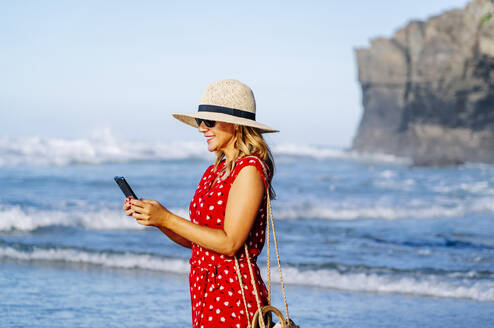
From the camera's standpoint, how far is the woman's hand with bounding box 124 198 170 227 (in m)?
2.22

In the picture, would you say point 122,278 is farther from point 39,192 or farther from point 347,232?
point 39,192

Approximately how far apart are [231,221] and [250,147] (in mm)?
333

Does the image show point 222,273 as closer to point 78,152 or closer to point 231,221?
point 231,221

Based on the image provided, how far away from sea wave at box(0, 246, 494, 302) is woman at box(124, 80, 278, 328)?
4801 millimetres

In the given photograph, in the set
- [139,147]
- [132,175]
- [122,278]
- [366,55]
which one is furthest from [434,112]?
[122,278]

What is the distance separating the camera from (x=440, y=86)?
6119cm

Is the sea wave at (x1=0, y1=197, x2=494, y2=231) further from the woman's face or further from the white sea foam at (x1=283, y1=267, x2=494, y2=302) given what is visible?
the woman's face

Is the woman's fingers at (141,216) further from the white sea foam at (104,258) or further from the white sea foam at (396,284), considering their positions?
the white sea foam at (104,258)

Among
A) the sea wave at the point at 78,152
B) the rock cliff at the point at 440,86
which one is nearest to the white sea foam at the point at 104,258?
the sea wave at the point at 78,152

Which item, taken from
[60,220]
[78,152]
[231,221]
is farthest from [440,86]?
[231,221]

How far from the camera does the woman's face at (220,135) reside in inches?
98.6

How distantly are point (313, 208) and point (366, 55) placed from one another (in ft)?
241

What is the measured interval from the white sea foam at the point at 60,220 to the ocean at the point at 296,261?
23mm

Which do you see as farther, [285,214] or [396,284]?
[285,214]
